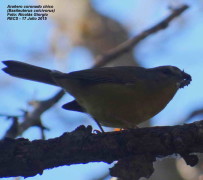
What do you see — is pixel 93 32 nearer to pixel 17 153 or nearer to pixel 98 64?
pixel 98 64

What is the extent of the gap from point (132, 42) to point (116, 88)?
2.35ft

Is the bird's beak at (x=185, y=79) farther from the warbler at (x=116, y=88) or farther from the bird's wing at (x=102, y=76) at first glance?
the bird's wing at (x=102, y=76)

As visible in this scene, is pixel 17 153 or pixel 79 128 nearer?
pixel 17 153

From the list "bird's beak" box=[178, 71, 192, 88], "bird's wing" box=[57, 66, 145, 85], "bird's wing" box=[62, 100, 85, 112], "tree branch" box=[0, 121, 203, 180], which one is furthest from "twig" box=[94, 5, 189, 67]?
"tree branch" box=[0, 121, 203, 180]

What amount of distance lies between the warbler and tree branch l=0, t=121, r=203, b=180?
1.13 meters

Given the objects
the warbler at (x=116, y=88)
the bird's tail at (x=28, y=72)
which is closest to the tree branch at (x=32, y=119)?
the warbler at (x=116, y=88)

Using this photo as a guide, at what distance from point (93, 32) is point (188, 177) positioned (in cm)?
474

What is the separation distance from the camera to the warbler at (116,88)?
489cm

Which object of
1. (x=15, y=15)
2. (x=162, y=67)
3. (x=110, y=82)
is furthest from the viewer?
(x=15, y=15)

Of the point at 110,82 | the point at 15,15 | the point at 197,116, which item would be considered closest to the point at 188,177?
the point at 197,116

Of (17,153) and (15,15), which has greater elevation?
(15,15)

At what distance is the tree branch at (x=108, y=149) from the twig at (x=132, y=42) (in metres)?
1.69

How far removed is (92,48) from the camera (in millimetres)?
10609

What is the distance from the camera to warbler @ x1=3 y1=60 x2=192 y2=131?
16.1 ft
